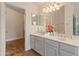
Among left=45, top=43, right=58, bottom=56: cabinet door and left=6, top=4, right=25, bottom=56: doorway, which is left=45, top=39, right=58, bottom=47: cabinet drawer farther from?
left=6, top=4, right=25, bottom=56: doorway

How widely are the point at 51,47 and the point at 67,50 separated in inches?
18.5

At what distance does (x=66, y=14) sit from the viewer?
2.03 m

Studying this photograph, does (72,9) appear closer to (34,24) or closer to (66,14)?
(66,14)

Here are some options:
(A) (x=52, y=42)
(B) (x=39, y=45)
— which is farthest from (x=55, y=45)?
(B) (x=39, y=45)

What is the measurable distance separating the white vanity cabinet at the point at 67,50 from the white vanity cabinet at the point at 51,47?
0.46ft

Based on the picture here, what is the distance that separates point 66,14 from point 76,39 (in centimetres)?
55

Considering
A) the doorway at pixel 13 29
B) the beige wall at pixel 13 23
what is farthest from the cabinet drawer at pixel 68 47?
the beige wall at pixel 13 23

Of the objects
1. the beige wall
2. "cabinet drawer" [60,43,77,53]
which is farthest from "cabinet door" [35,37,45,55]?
"cabinet drawer" [60,43,77,53]

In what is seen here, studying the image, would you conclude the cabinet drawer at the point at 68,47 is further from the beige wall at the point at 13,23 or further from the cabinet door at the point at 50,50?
the beige wall at the point at 13,23

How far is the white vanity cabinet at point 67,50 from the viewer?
1.66m

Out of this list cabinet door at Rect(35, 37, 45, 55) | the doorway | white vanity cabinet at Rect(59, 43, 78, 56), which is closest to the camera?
white vanity cabinet at Rect(59, 43, 78, 56)

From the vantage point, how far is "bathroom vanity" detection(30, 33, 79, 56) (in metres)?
1.72

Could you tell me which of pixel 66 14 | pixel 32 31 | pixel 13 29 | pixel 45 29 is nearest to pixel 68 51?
pixel 66 14

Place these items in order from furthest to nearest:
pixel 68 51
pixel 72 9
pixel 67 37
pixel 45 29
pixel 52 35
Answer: pixel 45 29 → pixel 52 35 → pixel 67 37 → pixel 72 9 → pixel 68 51
